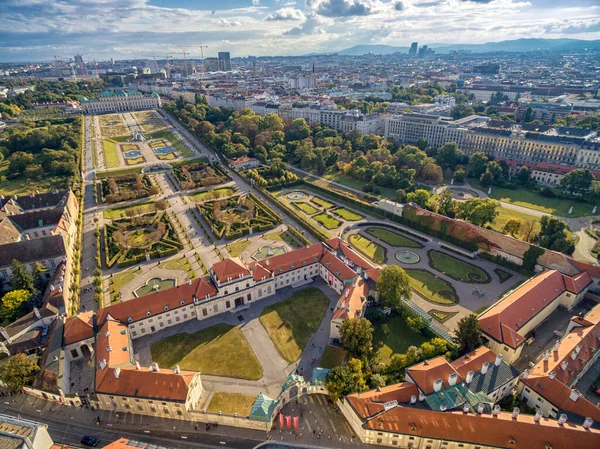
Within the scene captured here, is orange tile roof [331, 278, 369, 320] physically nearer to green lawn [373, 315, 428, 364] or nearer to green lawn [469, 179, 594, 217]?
green lawn [373, 315, 428, 364]

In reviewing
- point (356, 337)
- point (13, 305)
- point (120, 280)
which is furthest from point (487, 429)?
point (13, 305)

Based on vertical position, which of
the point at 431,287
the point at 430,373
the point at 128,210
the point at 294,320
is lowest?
the point at 294,320

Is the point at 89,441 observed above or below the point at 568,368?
below

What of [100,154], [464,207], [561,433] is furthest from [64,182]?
[561,433]

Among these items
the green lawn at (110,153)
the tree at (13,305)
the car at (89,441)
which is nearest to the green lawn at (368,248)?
the car at (89,441)

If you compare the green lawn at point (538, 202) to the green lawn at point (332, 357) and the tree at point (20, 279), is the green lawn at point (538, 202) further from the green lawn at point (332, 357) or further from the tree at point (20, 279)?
the tree at point (20, 279)

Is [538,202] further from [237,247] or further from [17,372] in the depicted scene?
[17,372]

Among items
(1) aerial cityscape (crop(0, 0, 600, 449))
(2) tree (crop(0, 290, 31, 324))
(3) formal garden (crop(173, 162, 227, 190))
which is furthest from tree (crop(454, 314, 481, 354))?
(3) formal garden (crop(173, 162, 227, 190))
